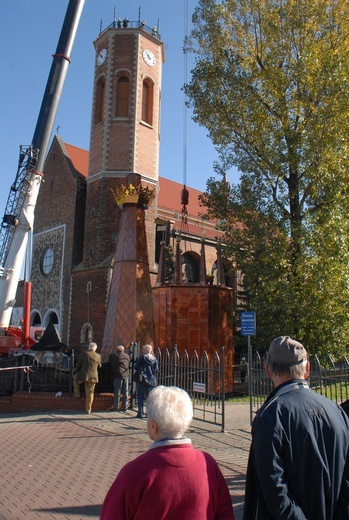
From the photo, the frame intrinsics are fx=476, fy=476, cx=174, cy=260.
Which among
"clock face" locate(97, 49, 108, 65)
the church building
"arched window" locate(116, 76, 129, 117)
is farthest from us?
"clock face" locate(97, 49, 108, 65)

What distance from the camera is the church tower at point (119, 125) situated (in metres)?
24.9

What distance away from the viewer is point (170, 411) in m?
2.11

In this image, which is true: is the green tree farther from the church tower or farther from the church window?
the church window

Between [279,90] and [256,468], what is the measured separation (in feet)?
47.4

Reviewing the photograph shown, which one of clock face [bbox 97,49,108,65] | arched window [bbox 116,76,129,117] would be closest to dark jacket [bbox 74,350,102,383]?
arched window [bbox 116,76,129,117]

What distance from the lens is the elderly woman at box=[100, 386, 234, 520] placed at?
193 cm

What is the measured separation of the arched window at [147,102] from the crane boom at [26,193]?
8.87 m

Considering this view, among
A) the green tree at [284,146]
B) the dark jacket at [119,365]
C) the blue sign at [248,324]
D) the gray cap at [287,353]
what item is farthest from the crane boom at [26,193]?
the gray cap at [287,353]

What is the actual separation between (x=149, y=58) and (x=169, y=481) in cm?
2767

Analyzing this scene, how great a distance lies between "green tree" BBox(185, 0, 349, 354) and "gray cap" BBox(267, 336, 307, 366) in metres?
11.4

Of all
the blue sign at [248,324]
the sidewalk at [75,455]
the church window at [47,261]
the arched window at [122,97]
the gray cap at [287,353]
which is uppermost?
the arched window at [122,97]

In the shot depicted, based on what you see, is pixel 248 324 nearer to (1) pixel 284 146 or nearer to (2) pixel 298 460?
(1) pixel 284 146

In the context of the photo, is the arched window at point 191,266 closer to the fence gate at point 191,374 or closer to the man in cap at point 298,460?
the fence gate at point 191,374

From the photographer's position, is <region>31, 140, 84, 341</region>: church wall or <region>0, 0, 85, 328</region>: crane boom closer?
<region>0, 0, 85, 328</region>: crane boom
